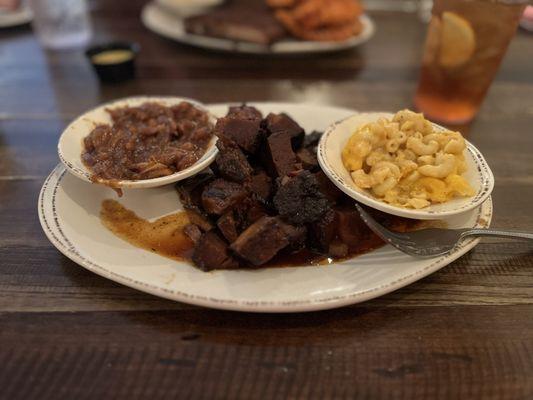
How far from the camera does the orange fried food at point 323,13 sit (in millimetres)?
Result: 3939

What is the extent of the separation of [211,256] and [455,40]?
2.07 meters

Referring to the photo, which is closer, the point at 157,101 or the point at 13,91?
the point at 157,101

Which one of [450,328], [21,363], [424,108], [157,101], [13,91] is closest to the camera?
[21,363]

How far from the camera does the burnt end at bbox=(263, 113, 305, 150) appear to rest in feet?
7.18

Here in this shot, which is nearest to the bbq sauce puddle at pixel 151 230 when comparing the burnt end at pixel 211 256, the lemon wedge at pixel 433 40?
the burnt end at pixel 211 256

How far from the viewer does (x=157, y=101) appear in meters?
2.63

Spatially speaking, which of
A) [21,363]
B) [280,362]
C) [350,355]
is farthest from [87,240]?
[350,355]

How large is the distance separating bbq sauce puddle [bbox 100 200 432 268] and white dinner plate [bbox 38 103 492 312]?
0.14 feet

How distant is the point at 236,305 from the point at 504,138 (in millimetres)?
2288

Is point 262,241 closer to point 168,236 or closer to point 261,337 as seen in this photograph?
point 261,337

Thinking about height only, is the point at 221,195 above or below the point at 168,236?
above

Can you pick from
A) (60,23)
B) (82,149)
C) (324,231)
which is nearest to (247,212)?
(324,231)

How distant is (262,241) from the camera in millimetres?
1785

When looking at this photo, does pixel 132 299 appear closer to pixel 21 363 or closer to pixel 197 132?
pixel 21 363
